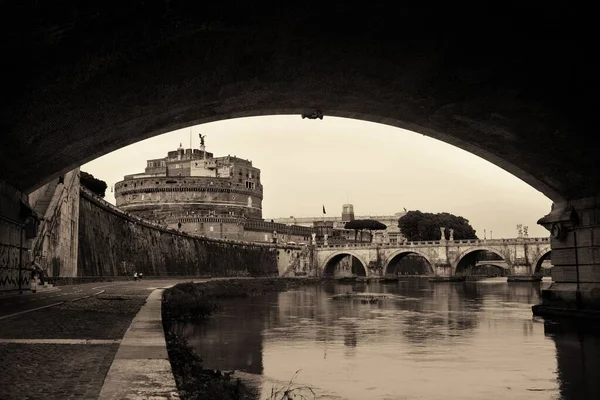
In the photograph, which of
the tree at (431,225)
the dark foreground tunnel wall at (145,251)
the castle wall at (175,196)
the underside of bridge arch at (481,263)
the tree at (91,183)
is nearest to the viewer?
the dark foreground tunnel wall at (145,251)

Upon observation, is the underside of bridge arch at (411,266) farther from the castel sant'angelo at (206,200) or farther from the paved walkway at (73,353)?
the paved walkway at (73,353)

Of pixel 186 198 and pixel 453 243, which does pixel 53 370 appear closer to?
pixel 453 243

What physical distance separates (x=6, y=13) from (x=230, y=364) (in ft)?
22.5

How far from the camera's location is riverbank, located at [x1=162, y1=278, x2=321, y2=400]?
22.4 feet

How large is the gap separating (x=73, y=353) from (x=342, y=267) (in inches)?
3585

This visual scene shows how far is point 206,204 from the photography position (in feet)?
281

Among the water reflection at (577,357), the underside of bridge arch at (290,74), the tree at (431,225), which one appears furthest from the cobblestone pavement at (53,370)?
the tree at (431,225)

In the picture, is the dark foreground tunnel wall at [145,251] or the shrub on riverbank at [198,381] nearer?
the shrub on riverbank at [198,381]

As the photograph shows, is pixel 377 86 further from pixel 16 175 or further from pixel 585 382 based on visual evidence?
pixel 16 175

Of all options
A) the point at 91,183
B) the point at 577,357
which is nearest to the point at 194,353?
the point at 577,357

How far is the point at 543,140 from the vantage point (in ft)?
50.4

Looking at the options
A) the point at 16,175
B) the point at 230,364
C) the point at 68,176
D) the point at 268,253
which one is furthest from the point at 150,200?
the point at 230,364

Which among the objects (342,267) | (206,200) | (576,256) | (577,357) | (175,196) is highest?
(175,196)

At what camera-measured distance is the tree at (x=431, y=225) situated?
9994 centimetres
